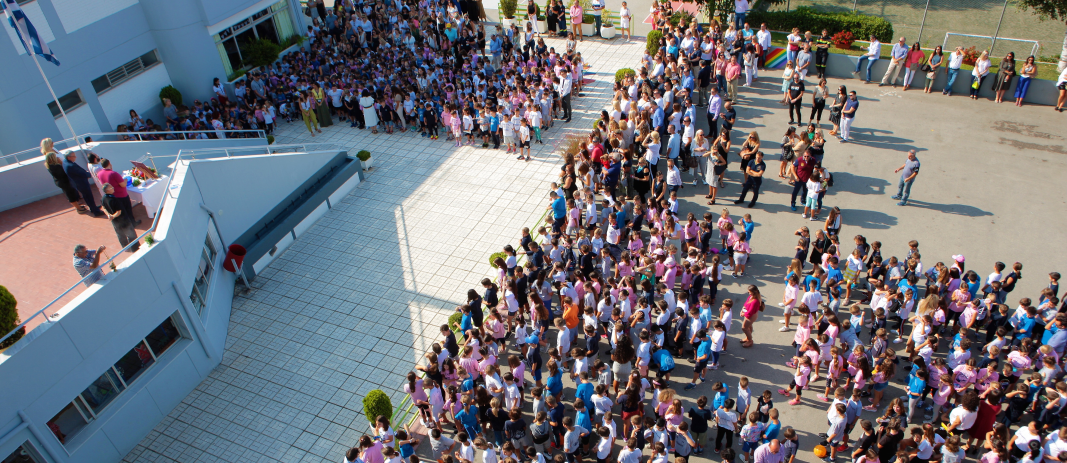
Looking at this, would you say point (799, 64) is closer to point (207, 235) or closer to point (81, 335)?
point (207, 235)

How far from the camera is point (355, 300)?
14.7m

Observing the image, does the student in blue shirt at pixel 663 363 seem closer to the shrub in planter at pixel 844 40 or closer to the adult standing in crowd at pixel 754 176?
the adult standing in crowd at pixel 754 176

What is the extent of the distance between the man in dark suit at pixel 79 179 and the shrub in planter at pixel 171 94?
970 centimetres

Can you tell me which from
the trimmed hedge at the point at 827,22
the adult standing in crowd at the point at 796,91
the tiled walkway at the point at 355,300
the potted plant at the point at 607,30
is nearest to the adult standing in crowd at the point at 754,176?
the adult standing in crowd at the point at 796,91

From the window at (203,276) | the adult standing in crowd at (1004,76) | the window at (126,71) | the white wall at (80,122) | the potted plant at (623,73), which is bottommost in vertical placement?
the window at (203,276)

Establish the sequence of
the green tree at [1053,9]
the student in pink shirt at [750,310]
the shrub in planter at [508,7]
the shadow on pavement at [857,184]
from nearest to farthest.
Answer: the student in pink shirt at [750,310], the shadow on pavement at [857,184], the green tree at [1053,9], the shrub in planter at [508,7]

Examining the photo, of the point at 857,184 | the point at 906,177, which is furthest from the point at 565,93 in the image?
the point at 906,177

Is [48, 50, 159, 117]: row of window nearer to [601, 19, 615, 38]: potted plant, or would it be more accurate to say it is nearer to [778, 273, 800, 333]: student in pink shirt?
[601, 19, 615, 38]: potted plant

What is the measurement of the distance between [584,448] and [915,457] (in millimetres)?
4620

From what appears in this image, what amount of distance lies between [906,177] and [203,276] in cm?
1587

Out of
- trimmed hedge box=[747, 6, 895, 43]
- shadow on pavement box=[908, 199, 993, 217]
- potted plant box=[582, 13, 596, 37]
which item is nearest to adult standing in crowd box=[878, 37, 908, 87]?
trimmed hedge box=[747, 6, 895, 43]

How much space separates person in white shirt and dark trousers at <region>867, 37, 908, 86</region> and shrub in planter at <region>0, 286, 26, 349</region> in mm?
22551

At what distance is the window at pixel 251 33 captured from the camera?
23906 mm

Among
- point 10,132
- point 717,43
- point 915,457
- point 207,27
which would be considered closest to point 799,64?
point 717,43
